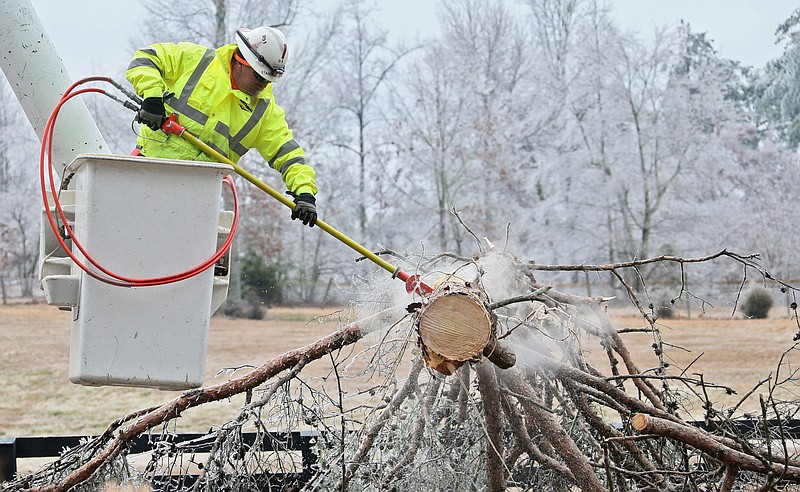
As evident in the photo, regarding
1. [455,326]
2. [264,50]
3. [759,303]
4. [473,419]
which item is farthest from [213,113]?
[759,303]

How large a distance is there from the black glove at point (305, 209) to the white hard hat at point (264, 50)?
58 centimetres

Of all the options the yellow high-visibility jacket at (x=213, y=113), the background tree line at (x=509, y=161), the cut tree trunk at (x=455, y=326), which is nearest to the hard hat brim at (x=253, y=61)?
the yellow high-visibility jacket at (x=213, y=113)

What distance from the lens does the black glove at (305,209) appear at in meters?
4.19

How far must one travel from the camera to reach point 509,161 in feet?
76.6

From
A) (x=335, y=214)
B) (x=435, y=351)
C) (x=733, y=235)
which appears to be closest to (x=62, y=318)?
(x=335, y=214)

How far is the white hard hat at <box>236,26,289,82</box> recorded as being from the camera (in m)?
4.16

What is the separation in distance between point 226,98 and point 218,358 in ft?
36.8

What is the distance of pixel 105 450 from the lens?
3.84m

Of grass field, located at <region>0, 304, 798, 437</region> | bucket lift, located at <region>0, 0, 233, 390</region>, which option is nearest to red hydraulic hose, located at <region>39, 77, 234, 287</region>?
bucket lift, located at <region>0, 0, 233, 390</region>

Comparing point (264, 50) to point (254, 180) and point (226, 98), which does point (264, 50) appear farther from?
point (254, 180)

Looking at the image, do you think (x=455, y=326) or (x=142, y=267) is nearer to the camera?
(x=455, y=326)

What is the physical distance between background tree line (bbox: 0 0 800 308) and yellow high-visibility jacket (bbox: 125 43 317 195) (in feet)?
53.7

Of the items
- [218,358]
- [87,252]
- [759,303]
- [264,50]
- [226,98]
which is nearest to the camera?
[87,252]

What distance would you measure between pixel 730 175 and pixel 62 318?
1688 centimetres
